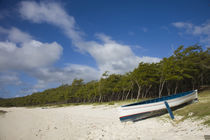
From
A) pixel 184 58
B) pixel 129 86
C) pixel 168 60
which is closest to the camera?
pixel 168 60

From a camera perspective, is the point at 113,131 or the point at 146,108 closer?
the point at 113,131

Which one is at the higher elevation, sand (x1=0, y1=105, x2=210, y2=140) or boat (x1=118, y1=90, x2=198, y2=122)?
boat (x1=118, y1=90, x2=198, y2=122)

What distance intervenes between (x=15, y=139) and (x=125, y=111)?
299 inches

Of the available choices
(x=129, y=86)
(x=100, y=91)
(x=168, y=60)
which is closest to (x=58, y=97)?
(x=100, y=91)

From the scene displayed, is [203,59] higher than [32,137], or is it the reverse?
[203,59]

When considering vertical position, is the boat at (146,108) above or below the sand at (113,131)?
above

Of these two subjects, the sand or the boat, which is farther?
the boat

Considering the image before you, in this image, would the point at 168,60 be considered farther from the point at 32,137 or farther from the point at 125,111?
the point at 32,137

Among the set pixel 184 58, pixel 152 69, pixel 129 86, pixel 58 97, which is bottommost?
pixel 58 97

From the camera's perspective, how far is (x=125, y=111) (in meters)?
9.95

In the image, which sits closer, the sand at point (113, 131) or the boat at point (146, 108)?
the sand at point (113, 131)

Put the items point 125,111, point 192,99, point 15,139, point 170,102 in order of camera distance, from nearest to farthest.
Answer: point 15,139
point 125,111
point 170,102
point 192,99

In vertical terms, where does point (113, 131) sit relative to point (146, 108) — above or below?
below

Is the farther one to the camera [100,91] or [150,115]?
[100,91]
